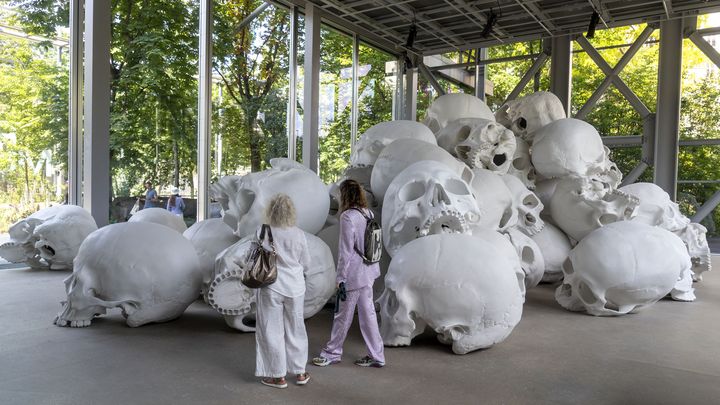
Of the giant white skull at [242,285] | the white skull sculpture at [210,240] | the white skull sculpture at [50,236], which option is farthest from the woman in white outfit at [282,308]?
the white skull sculpture at [50,236]

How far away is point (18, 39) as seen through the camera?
8.34 meters

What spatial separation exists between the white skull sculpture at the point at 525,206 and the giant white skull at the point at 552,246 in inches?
6.3

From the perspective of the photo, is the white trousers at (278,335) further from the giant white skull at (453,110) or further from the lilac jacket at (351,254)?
the giant white skull at (453,110)

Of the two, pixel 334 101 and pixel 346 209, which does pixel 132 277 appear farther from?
pixel 334 101

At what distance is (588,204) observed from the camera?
6910 mm

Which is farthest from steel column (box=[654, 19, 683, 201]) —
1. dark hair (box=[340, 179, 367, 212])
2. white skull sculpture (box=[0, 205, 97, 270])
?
white skull sculpture (box=[0, 205, 97, 270])

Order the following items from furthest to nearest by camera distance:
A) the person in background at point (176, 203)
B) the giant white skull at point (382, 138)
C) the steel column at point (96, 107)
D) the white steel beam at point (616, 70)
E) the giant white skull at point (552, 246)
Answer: the white steel beam at point (616, 70)
the person in background at point (176, 203)
the steel column at point (96, 107)
the giant white skull at point (552, 246)
the giant white skull at point (382, 138)

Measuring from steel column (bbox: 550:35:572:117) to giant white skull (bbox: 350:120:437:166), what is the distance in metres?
8.83

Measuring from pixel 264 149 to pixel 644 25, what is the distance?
9.60 m

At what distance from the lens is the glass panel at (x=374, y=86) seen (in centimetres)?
1516

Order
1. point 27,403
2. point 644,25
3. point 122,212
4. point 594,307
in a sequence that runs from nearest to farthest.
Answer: point 27,403 < point 594,307 < point 122,212 < point 644,25

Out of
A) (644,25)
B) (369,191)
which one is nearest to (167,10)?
(369,191)

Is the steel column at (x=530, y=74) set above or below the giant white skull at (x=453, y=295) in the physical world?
above

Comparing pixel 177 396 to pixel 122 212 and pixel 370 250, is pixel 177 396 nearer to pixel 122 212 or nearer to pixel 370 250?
pixel 370 250
